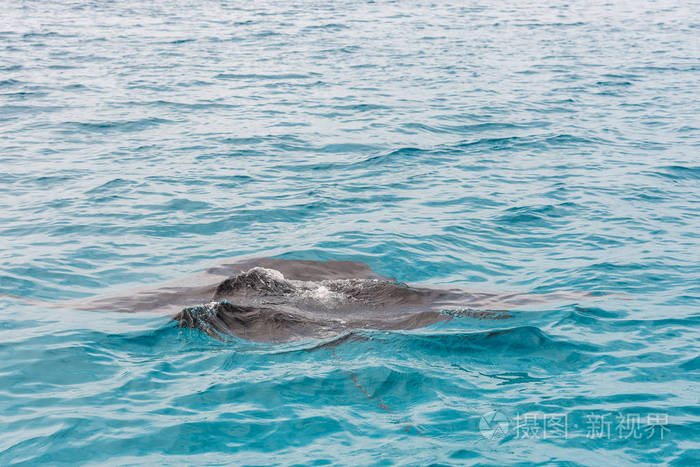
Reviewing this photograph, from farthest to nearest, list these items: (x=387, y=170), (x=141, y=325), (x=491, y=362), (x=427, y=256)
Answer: (x=387, y=170)
(x=427, y=256)
(x=141, y=325)
(x=491, y=362)

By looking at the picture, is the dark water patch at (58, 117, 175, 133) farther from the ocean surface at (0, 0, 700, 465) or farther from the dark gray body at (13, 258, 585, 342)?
the dark gray body at (13, 258, 585, 342)

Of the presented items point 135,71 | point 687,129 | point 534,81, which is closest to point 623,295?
point 687,129

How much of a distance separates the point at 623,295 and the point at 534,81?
44.4ft

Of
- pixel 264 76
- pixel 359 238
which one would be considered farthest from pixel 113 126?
pixel 359 238

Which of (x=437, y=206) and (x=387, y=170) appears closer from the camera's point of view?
(x=437, y=206)

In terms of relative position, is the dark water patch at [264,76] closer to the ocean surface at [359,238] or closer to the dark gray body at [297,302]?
the ocean surface at [359,238]

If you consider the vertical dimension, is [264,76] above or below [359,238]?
above

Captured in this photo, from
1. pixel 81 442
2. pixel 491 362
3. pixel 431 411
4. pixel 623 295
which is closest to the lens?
pixel 81 442

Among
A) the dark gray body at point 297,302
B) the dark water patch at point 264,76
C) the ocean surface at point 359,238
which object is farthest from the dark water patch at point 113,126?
the dark gray body at point 297,302

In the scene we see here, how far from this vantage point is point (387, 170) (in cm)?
1230

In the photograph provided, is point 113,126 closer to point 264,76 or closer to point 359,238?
point 264,76

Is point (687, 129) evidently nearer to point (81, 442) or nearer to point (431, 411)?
point (431, 411)

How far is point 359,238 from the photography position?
9266mm

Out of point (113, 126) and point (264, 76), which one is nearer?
point (113, 126)
